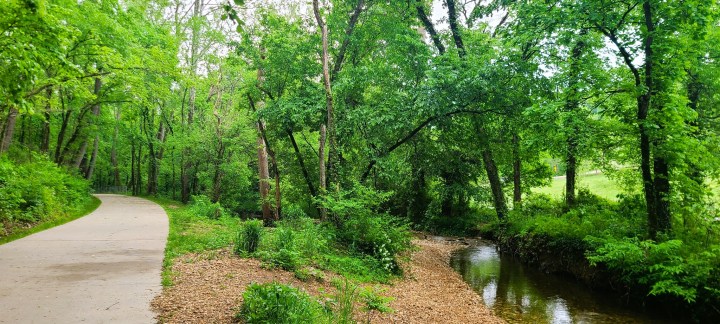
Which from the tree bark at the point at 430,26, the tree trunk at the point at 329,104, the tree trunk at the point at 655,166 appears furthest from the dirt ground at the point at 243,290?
the tree bark at the point at 430,26

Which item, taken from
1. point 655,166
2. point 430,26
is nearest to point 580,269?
point 655,166

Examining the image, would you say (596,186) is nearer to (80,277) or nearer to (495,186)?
(495,186)

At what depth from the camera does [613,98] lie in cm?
1011

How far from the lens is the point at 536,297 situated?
9.50 meters

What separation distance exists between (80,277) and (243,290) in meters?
2.50

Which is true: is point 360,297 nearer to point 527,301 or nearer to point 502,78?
point 527,301

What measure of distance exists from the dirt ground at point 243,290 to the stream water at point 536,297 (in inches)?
22.3

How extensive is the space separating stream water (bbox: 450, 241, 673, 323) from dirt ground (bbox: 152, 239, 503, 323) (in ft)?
1.86

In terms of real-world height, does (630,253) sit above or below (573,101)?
below

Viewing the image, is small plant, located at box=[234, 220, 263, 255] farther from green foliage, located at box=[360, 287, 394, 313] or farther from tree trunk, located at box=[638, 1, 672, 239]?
tree trunk, located at box=[638, 1, 672, 239]

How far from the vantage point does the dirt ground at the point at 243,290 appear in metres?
5.05

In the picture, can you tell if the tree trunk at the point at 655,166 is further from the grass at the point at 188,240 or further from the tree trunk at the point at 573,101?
the grass at the point at 188,240

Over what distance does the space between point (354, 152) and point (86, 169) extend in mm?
31437

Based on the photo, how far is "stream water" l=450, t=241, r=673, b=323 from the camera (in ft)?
26.5
